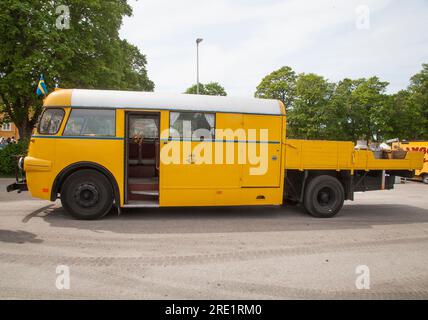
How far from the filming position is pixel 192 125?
7500mm

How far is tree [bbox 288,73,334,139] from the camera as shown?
4159 cm

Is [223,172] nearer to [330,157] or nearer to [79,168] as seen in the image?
[330,157]

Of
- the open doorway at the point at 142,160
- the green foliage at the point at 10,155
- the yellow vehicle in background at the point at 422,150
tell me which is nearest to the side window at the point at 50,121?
the open doorway at the point at 142,160

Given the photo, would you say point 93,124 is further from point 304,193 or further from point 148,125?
point 304,193

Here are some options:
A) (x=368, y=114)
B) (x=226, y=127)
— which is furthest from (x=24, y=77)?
(x=368, y=114)

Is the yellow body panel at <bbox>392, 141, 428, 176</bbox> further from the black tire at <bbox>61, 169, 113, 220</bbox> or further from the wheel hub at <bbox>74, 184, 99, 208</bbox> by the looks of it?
the wheel hub at <bbox>74, 184, 99, 208</bbox>

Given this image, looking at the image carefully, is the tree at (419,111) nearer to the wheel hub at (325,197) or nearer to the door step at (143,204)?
the wheel hub at (325,197)

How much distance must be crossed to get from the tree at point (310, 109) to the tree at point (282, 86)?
5315 mm

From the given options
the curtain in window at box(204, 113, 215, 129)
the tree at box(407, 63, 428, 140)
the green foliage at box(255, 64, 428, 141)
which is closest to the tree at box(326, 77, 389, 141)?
the green foliage at box(255, 64, 428, 141)

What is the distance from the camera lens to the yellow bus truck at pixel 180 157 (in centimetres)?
718
